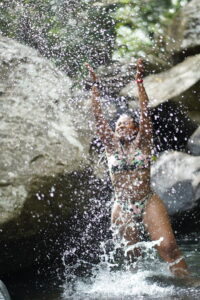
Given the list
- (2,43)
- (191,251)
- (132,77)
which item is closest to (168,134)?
(132,77)

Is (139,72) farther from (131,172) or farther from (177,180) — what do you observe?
(177,180)

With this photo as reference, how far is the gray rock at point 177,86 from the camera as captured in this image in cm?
692

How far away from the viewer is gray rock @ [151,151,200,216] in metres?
5.56

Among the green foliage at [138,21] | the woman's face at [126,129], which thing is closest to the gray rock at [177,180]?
the woman's face at [126,129]

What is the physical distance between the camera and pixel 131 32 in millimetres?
12484

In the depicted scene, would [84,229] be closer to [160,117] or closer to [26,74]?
[26,74]

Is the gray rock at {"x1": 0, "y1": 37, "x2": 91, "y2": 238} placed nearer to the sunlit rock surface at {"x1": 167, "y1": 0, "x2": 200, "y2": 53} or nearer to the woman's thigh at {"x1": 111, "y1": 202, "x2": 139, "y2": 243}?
the woman's thigh at {"x1": 111, "y1": 202, "x2": 139, "y2": 243}

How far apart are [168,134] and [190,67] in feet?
4.83

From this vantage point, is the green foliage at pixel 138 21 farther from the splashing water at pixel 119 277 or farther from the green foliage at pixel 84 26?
the splashing water at pixel 119 277

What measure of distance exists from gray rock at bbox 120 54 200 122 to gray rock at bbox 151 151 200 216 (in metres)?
1.21

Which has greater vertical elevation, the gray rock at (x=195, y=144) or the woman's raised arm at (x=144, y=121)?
the gray rock at (x=195, y=144)

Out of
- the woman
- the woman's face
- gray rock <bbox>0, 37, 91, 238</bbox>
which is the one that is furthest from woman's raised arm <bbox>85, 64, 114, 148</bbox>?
gray rock <bbox>0, 37, 91, 238</bbox>

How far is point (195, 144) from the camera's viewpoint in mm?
6590

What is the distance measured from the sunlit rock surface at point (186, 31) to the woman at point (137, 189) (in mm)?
4787
